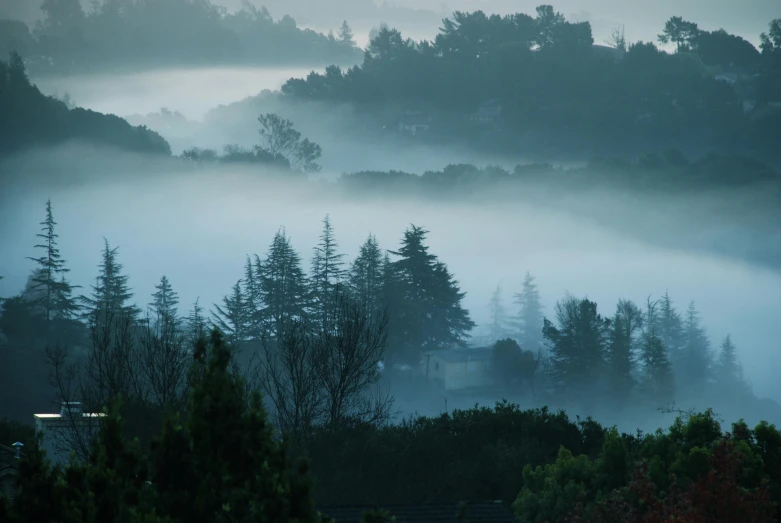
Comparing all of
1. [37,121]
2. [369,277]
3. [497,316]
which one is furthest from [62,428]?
[37,121]

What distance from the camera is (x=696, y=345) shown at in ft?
277

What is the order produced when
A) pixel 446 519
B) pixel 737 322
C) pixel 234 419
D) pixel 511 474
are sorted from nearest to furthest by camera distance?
pixel 234 419, pixel 446 519, pixel 511 474, pixel 737 322

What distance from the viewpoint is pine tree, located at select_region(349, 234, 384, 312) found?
67125 mm

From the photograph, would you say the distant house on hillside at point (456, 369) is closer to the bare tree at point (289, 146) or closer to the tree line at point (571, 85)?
the bare tree at point (289, 146)

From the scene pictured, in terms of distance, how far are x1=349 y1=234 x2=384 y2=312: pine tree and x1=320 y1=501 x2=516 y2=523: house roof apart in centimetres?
4668

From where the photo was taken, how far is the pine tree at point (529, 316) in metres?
92.1

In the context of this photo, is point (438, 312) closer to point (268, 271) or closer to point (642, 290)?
point (268, 271)

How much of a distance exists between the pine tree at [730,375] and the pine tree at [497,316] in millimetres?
18200

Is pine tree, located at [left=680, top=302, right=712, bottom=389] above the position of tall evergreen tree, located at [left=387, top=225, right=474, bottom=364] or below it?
below

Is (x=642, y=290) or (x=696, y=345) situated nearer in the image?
(x=696, y=345)

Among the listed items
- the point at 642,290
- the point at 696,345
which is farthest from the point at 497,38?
the point at 696,345

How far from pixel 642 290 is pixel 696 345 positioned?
124ft

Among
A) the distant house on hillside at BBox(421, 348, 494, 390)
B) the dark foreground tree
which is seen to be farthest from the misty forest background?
the distant house on hillside at BBox(421, 348, 494, 390)

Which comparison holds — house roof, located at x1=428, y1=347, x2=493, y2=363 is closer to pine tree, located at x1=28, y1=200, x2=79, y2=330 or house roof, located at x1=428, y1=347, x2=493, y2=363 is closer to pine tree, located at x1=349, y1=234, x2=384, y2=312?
pine tree, located at x1=349, y1=234, x2=384, y2=312
